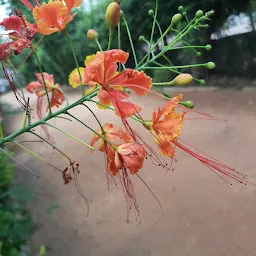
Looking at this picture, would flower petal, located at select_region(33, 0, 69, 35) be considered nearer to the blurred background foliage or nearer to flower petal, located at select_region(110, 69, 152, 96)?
flower petal, located at select_region(110, 69, 152, 96)

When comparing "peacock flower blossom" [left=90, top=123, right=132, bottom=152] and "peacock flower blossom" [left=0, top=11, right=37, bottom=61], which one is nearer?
"peacock flower blossom" [left=0, top=11, right=37, bottom=61]

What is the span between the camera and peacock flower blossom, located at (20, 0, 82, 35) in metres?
0.68

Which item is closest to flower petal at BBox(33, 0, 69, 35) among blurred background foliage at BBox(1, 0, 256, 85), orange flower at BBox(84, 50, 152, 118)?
orange flower at BBox(84, 50, 152, 118)

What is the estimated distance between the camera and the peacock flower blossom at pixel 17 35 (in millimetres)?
674

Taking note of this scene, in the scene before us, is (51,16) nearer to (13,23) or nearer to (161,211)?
(13,23)

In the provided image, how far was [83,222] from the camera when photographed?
301 centimetres

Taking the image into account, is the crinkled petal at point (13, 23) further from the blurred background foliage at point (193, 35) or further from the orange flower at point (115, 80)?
the blurred background foliage at point (193, 35)

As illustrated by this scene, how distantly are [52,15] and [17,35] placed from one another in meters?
0.09

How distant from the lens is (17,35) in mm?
716

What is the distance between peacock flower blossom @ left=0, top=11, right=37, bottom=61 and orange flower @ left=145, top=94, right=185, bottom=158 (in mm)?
289

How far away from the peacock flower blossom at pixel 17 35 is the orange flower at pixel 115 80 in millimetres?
136

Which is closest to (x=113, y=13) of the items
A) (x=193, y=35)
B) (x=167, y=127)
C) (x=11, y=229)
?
(x=167, y=127)

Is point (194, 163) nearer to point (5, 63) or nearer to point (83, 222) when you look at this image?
point (83, 222)

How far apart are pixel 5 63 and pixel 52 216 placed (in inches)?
104
